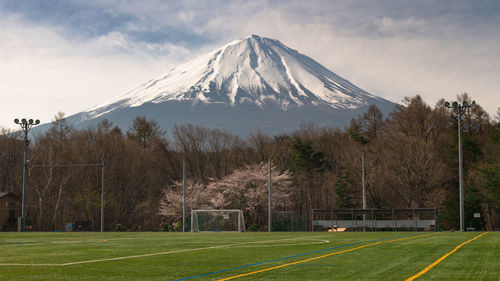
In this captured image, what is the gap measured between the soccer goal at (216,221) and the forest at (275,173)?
930 centimetres

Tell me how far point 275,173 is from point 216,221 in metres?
25.3

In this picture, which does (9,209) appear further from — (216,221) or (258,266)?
(258,266)

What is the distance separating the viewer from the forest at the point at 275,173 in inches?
2913

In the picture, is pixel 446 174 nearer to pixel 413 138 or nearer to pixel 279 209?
pixel 413 138

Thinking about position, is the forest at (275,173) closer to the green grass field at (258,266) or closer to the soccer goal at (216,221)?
the soccer goal at (216,221)

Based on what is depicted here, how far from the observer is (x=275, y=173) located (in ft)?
275

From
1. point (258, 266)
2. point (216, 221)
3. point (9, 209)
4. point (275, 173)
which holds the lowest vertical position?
point (216, 221)

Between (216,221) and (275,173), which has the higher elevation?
(275,173)

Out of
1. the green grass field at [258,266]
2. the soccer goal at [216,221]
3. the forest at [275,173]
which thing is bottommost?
the soccer goal at [216,221]

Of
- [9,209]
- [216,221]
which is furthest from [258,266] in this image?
[9,209]

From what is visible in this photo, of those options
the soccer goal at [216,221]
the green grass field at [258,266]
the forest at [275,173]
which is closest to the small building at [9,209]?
the forest at [275,173]

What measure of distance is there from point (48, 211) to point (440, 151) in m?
52.0

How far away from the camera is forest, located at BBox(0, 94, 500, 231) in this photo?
74.0 m

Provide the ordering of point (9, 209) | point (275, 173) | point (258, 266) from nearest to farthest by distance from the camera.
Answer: point (258, 266)
point (9, 209)
point (275, 173)
